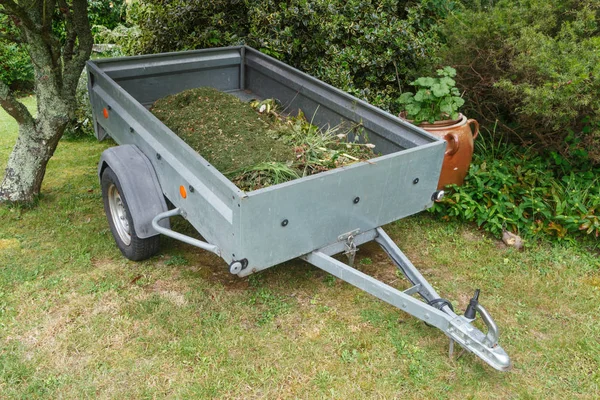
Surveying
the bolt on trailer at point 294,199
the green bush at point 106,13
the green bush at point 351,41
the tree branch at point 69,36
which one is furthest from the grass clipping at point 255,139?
the green bush at point 106,13

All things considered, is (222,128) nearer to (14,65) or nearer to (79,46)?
(79,46)

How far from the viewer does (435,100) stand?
447cm

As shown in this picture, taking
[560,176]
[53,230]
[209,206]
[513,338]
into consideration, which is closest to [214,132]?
[209,206]

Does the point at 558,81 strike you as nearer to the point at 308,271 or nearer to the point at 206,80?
the point at 308,271

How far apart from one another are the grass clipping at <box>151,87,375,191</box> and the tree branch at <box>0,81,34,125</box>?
109 cm

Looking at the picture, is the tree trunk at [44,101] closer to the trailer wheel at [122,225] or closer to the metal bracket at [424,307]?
the trailer wheel at [122,225]

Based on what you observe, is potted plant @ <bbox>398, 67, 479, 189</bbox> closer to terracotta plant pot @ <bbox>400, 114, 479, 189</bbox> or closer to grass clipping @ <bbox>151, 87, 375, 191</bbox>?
terracotta plant pot @ <bbox>400, 114, 479, 189</bbox>

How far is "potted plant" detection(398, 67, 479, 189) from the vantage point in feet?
14.0

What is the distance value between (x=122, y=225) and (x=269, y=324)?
1.45 m

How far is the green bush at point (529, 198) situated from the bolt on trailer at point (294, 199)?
112 cm

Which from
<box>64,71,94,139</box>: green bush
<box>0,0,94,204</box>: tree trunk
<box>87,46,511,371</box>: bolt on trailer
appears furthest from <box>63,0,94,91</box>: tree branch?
<box>64,71,94,139</box>: green bush

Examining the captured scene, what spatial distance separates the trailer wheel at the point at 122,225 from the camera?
3.68 m

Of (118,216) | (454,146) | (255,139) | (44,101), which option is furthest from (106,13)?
(454,146)

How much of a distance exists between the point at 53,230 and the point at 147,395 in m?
2.05
